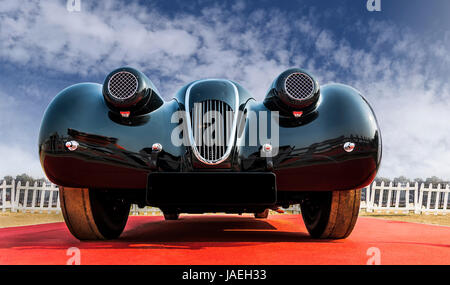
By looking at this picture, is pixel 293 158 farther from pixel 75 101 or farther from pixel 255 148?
pixel 75 101

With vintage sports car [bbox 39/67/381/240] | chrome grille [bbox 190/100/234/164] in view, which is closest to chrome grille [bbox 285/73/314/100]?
vintage sports car [bbox 39/67/381/240]

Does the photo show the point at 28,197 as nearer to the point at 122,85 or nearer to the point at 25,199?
the point at 25,199

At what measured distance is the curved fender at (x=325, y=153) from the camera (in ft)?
7.02

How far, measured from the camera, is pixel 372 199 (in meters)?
9.78

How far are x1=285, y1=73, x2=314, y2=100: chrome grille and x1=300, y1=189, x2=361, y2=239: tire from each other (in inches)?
32.1

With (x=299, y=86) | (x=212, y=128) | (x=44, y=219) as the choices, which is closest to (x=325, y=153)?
(x=299, y=86)

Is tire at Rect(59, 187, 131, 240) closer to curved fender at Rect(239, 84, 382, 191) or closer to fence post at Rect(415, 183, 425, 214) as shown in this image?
curved fender at Rect(239, 84, 382, 191)

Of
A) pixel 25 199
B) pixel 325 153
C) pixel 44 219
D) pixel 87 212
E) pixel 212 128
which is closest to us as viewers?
pixel 325 153

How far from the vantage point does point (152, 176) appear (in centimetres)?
208

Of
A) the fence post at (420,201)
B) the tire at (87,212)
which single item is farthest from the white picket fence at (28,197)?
the fence post at (420,201)

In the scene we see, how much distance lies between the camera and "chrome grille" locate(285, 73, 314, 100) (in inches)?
87.4

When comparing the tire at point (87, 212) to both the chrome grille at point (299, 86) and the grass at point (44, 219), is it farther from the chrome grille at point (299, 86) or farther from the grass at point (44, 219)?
the grass at point (44, 219)

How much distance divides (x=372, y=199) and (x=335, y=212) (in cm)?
806
